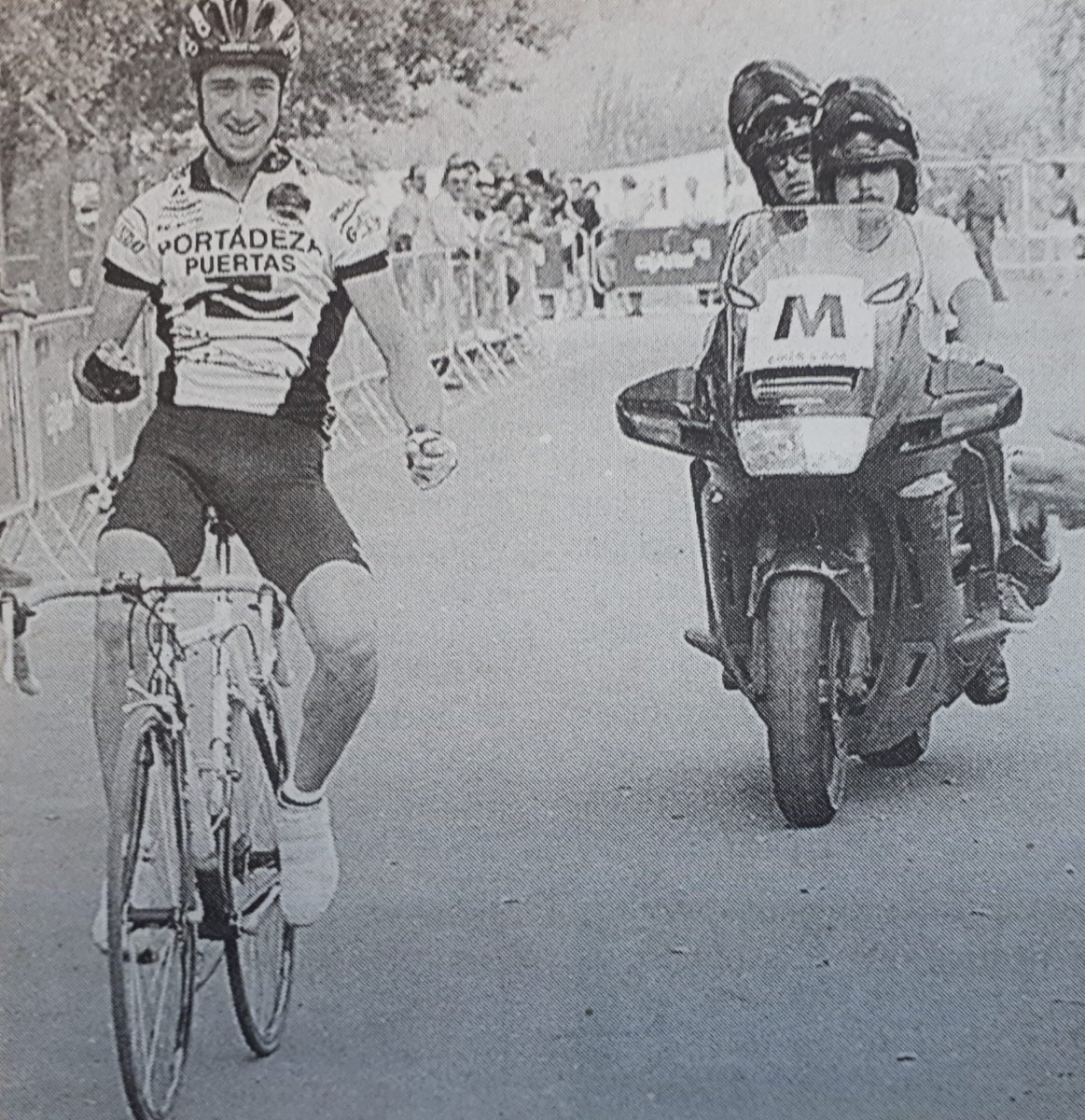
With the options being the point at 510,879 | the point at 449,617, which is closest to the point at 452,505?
the point at 449,617

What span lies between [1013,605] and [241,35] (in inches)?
75.8

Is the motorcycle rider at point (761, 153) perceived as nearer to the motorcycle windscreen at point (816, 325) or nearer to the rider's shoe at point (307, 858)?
the motorcycle windscreen at point (816, 325)

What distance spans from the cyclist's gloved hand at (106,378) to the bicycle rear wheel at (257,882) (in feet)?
2.14

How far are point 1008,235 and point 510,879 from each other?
1.63 meters

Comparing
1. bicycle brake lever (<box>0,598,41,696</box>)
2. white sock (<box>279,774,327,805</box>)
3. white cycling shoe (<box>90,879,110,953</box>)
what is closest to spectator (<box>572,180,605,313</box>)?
white sock (<box>279,774,327,805</box>)

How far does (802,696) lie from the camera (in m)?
4.18

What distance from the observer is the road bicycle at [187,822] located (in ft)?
13.0

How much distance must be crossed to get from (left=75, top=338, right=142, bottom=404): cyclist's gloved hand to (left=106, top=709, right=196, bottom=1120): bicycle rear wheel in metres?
0.64

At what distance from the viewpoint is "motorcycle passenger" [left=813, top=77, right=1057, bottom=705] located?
13.5ft

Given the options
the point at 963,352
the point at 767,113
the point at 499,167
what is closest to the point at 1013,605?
the point at 963,352

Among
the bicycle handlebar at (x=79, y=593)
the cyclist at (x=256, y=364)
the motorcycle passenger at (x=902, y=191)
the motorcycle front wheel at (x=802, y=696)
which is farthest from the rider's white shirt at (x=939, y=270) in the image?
the bicycle handlebar at (x=79, y=593)

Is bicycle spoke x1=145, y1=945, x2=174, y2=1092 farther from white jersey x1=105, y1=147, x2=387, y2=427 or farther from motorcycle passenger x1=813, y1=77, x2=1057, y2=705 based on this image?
motorcycle passenger x1=813, y1=77, x2=1057, y2=705

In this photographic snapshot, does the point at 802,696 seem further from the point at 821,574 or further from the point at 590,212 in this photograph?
the point at 590,212

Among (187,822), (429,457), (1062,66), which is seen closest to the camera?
(187,822)
